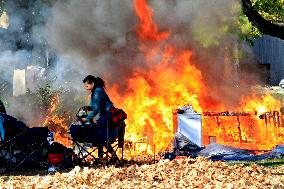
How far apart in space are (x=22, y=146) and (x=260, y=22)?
524cm

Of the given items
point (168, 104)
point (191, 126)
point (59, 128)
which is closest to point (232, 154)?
point (191, 126)

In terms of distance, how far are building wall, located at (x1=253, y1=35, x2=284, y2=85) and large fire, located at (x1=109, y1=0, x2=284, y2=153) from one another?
11103 millimetres

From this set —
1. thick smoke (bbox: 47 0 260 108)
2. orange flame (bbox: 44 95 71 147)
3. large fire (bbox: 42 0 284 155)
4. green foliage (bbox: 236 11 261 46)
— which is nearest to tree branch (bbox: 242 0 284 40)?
large fire (bbox: 42 0 284 155)

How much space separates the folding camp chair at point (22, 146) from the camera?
1057cm

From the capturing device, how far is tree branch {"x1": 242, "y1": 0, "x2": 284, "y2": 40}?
32.2 feet

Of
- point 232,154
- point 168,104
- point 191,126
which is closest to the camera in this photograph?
point 232,154

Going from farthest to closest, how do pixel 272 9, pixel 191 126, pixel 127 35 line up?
pixel 272 9 → pixel 127 35 → pixel 191 126

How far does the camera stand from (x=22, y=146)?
1086cm

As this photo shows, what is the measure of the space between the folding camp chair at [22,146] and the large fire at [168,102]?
12.3ft

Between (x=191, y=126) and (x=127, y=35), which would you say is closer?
(x=191, y=126)

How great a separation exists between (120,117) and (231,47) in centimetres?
1173

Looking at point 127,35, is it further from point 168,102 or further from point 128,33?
point 168,102

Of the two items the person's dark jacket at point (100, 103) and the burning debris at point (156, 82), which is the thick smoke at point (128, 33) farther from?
the person's dark jacket at point (100, 103)

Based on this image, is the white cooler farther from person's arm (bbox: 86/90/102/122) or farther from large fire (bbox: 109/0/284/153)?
person's arm (bbox: 86/90/102/122)
